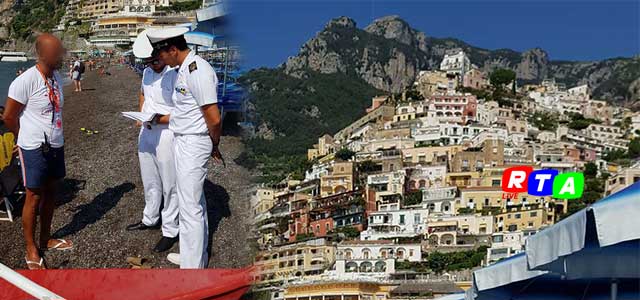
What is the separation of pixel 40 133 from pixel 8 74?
0.24m

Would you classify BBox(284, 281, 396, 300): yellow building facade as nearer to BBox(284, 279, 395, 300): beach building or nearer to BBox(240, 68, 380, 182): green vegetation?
BBox(284, 279, 395, 300): beach building

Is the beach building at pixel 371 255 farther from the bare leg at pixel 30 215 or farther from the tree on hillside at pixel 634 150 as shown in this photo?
the bare leg at pixel 30 215

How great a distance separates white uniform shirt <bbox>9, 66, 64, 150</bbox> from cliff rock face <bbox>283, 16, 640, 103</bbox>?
94.5 feet

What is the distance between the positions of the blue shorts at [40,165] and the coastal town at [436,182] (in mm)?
16109

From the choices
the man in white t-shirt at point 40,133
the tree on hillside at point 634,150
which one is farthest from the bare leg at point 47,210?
the tree on hillside at point 634,150

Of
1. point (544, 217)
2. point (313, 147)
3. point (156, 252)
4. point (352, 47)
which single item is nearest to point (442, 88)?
point (352, 47)

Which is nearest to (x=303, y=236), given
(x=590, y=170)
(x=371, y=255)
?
(x=371, y=255)

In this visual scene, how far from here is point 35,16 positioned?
2.25 metres

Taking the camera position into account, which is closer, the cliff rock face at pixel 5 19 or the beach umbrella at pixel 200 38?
the beach umbrella at pixel 200 38

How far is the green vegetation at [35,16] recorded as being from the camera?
7.19ft

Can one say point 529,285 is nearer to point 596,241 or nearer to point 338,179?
point 596,241

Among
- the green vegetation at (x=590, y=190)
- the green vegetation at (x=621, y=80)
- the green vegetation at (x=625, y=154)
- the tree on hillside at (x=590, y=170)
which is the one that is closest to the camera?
the green vegetation at (x=590, y=190)

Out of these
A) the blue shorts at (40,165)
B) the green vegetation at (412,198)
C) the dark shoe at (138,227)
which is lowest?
the green vegetation at (412,198)

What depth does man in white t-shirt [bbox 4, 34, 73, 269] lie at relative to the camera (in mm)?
1983
